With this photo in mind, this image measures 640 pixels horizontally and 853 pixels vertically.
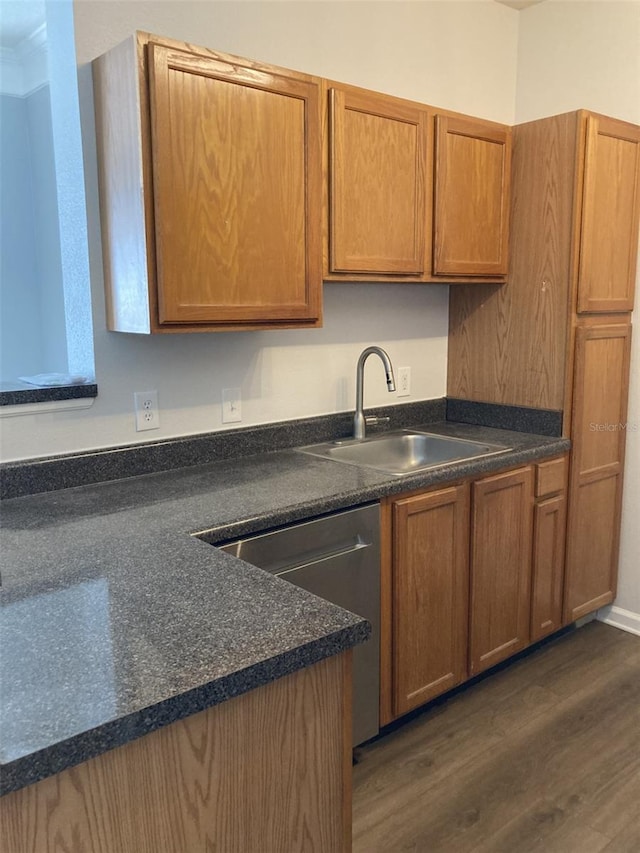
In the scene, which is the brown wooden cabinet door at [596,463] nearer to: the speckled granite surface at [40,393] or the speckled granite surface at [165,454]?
the speckled granite surface at [165,454]

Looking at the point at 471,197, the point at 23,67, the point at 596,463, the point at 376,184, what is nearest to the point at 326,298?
the point at 376,184

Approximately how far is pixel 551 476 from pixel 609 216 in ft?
3.34

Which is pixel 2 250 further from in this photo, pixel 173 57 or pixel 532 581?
pixel 532 581

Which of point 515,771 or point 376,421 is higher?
point 376,421

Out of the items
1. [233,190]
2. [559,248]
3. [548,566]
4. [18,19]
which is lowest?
[548,566]

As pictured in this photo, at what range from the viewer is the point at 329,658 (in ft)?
3.73

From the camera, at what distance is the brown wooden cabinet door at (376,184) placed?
222 cm

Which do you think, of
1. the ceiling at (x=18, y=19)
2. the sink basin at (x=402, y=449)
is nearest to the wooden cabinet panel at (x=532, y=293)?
the sink basin at (x=402, y=449)

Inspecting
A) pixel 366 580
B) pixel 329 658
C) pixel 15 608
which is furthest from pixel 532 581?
pixel 15 608

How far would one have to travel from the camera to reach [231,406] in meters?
2.42

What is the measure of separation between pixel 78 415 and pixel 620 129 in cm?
223

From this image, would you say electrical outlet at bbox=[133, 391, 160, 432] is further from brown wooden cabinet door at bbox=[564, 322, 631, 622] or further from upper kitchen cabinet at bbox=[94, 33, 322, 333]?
brown wooden cabinet door at bbox=[564, 322, 631, 622]

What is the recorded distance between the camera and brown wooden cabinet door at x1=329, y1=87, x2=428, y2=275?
2.22 metres

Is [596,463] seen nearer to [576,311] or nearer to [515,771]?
[576,311]
